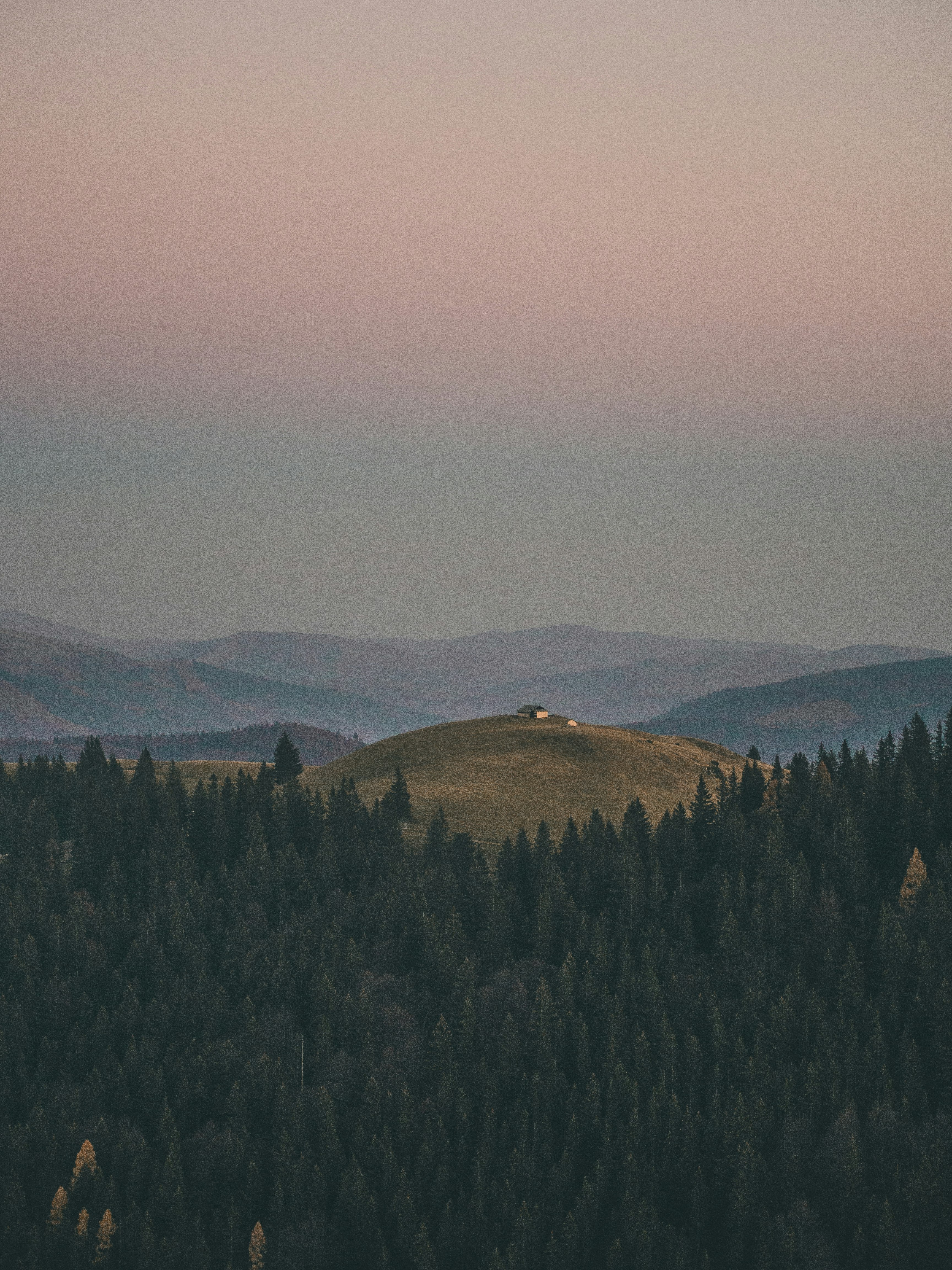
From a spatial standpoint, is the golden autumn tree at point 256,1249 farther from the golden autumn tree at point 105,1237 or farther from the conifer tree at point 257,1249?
the golden autumn tree at point 105,1237

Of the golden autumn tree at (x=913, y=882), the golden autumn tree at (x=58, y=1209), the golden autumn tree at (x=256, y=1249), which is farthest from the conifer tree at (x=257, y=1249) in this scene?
the golden autumn tree at (x=913, y=882)

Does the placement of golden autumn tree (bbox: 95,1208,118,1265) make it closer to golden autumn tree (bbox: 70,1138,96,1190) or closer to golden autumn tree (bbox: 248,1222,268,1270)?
golden autumn tree (bbox: 70,1138,96,1190)

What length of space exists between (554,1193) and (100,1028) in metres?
65.5

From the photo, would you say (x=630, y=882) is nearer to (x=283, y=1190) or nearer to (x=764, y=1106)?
(x=764, y=1106)

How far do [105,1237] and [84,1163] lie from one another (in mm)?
Answer: 9579

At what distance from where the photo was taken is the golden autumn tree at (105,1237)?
A: 12581cm

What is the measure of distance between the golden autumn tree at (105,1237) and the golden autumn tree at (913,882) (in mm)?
105669

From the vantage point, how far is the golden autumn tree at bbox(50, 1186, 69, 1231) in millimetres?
127875

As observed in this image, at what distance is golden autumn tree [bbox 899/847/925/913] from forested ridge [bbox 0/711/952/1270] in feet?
1.17

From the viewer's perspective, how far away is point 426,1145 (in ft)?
433

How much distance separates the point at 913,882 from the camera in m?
→ 169

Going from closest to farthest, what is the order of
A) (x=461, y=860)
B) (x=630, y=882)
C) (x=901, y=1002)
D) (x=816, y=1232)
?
(x=816, y=1232), (x=901, y=1002), (x=630, y=882), (x=461, y=860)

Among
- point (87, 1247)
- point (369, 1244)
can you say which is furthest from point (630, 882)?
point (87, 1247)

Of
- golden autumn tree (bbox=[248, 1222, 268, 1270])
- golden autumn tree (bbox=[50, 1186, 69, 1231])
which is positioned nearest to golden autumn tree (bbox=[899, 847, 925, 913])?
golden autumn tree (bbox=[248, 1222, 268, 1270])
